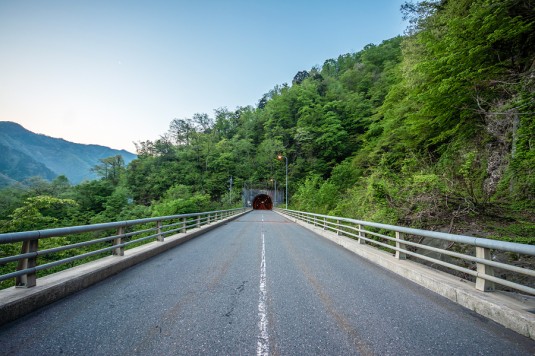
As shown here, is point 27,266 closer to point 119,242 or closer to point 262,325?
point 119,242

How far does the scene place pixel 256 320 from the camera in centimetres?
316

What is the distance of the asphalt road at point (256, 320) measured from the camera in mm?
2570

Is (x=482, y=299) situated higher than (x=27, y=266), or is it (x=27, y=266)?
(x=27, y=266)

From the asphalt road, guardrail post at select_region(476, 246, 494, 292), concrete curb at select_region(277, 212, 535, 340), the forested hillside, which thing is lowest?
the asphalt road

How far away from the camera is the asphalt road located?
101 inches

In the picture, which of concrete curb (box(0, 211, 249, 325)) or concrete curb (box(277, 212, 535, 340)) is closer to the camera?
concrete curb (box(277, 212, 535, 340))

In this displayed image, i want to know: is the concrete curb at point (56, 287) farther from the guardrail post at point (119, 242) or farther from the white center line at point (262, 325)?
the white center line at point (262, 325)

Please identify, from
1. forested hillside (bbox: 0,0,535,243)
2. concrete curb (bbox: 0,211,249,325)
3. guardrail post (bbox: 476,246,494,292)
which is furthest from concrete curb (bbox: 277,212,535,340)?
concrete curb (bbox: 0,211,249,325)

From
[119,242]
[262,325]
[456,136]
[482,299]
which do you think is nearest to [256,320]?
[262,325]

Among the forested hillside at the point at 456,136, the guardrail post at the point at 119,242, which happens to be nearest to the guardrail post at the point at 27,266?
the guardrail post at the point at 119,242

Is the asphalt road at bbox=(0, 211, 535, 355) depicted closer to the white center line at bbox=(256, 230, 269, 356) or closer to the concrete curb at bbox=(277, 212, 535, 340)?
the white center line at bbox=(256, 230, 269, 356)

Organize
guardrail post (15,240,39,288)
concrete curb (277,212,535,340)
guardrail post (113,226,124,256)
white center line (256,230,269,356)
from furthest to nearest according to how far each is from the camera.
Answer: guardrail post (113,226,124,256) → guardrail post (15,240,39,288) → concrete curb (277,212,535,340) → white center line (256,230,269,356)

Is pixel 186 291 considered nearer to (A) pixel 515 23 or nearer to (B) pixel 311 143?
(A) pixel 515 23

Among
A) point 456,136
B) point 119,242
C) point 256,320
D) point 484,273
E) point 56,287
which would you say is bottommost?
point 256,320
